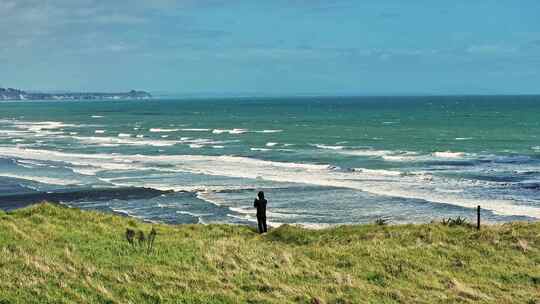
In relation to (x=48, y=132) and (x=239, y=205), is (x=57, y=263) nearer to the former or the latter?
(x=239, y=205)

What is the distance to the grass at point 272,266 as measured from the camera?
12.6 metres

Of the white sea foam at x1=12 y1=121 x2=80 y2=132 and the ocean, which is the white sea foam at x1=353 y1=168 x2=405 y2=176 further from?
the white sea foam at x1=12 y1=121 x2=80 y2=132

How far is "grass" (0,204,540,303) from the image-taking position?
41.2 feet

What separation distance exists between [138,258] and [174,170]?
116 feet

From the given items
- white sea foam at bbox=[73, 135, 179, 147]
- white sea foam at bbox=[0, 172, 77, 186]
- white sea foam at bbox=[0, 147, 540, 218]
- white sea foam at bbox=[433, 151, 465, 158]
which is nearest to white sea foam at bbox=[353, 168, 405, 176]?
white sea foam at bbox=[0, 147, 540, 218]

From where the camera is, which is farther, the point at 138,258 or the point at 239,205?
the point at 239,205

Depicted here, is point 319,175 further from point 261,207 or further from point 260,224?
point 261,207

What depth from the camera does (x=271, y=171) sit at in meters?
49.1

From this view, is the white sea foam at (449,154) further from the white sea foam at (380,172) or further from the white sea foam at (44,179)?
the white sea foam at (44,179)

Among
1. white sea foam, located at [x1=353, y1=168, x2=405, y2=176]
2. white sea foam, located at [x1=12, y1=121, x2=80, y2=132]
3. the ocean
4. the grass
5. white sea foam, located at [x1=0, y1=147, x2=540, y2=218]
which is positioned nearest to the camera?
the grass

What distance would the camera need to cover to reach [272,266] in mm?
14984

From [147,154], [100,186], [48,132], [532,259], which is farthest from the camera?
[48,132]

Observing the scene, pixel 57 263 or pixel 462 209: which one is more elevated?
pixel 57 263

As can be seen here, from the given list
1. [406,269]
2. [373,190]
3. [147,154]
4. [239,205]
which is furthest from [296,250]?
[147,154]
